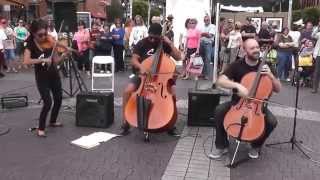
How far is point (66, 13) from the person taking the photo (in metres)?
14.7

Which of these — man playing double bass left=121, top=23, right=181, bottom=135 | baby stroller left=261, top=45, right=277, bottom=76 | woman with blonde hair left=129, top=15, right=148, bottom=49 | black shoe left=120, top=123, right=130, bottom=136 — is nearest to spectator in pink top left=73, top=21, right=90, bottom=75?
woman with blonde hair left=129, top=15, right=148, bottom=49

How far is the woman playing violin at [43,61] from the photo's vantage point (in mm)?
6598

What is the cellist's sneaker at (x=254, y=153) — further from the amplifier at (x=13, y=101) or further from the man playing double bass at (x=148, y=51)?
the amplifier at (x=13, y=101)

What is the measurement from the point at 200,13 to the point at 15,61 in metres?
6.19

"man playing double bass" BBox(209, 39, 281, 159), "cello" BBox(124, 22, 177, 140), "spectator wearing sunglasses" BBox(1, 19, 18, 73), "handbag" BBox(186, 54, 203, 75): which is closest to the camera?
"man playing double bass" BBox(209, 39, 281, 159)

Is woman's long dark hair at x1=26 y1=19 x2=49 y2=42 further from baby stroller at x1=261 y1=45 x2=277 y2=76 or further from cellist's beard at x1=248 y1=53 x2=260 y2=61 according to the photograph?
baby stroller at x1=261 y1=45 x2=277 y2=76

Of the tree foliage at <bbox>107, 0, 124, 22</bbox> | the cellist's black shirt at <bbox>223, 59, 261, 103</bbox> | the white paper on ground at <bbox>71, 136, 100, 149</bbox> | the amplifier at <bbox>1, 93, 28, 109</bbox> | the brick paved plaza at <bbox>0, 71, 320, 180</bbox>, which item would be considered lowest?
the brick paved plaza at <bbox>0, 71, 320, 180</bbox>

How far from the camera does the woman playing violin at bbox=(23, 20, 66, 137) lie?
6.60 metres

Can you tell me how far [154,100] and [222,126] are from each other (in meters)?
1.03

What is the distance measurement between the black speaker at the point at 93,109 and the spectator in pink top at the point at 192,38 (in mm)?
6076

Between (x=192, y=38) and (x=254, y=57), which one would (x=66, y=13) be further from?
(x=254, y=57)

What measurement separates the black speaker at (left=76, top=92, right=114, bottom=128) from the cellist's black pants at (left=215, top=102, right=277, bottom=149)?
2.03m

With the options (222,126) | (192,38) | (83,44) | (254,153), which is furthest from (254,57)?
(83,44)

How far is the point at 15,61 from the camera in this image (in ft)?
52.1
